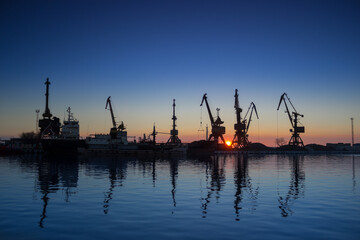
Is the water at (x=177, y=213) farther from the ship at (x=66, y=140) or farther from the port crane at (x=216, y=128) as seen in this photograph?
the port crane at (x=216, y=128)

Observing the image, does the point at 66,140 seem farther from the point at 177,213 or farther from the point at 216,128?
the point at 177,213

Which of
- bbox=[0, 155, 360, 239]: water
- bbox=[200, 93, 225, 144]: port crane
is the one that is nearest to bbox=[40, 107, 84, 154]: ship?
bbox=[200, 93, 225, 144]: port crane

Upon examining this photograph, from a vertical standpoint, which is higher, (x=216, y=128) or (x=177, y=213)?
(x=216, y=128)

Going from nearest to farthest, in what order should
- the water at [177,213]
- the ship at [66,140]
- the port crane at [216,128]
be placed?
the water at [177,213] → the ship at [66,140] → the port crane at [216,128]

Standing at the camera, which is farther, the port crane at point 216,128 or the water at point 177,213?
the port crane at point 216,128

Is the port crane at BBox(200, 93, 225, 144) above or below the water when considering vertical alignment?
above

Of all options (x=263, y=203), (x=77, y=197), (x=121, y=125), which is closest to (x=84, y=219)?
(x=77, y=197)

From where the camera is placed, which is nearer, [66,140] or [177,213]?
[177,213]

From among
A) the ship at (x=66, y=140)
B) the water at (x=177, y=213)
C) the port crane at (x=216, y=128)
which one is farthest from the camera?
the port crane at (x=216, y=128)

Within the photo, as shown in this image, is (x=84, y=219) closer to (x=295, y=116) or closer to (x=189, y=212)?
(x=189, y=212)

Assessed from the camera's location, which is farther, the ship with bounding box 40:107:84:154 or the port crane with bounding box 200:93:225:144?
the port crane with bounding box 200:93:225:144

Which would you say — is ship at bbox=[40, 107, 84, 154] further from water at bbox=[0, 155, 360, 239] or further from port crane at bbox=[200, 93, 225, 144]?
water at bbox=[0, 155, 360, 239]

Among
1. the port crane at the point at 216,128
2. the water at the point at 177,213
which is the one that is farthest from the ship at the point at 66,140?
the water at the point at 177,213

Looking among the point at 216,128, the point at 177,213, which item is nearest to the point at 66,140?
the point at 216,128
